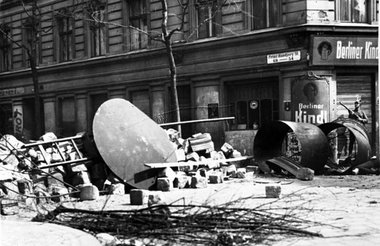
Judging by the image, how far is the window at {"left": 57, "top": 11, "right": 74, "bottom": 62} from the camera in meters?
28.5

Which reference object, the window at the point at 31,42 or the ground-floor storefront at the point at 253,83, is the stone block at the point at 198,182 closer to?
the ground-floor storefront at the point at 253,83

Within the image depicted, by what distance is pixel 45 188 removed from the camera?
10875mm

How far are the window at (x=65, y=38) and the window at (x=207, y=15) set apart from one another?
28.8 ft

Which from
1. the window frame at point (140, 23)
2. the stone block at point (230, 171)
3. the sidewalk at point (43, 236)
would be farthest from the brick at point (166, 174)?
the window frame at point (140, 23)

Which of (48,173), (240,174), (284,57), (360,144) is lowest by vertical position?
(240,174)

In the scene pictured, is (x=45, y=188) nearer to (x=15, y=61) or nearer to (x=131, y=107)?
(x=131, y=107)

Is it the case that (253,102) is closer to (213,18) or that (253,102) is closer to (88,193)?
(213,18)

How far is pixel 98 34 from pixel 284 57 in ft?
35.6

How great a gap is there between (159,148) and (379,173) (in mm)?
6344

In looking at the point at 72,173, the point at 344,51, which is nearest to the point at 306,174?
the point at 72,173

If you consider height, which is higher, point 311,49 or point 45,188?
point 311,49

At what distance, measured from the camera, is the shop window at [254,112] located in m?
20.1

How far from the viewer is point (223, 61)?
69.1 feet

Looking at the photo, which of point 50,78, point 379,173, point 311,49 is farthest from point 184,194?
point 50,78
